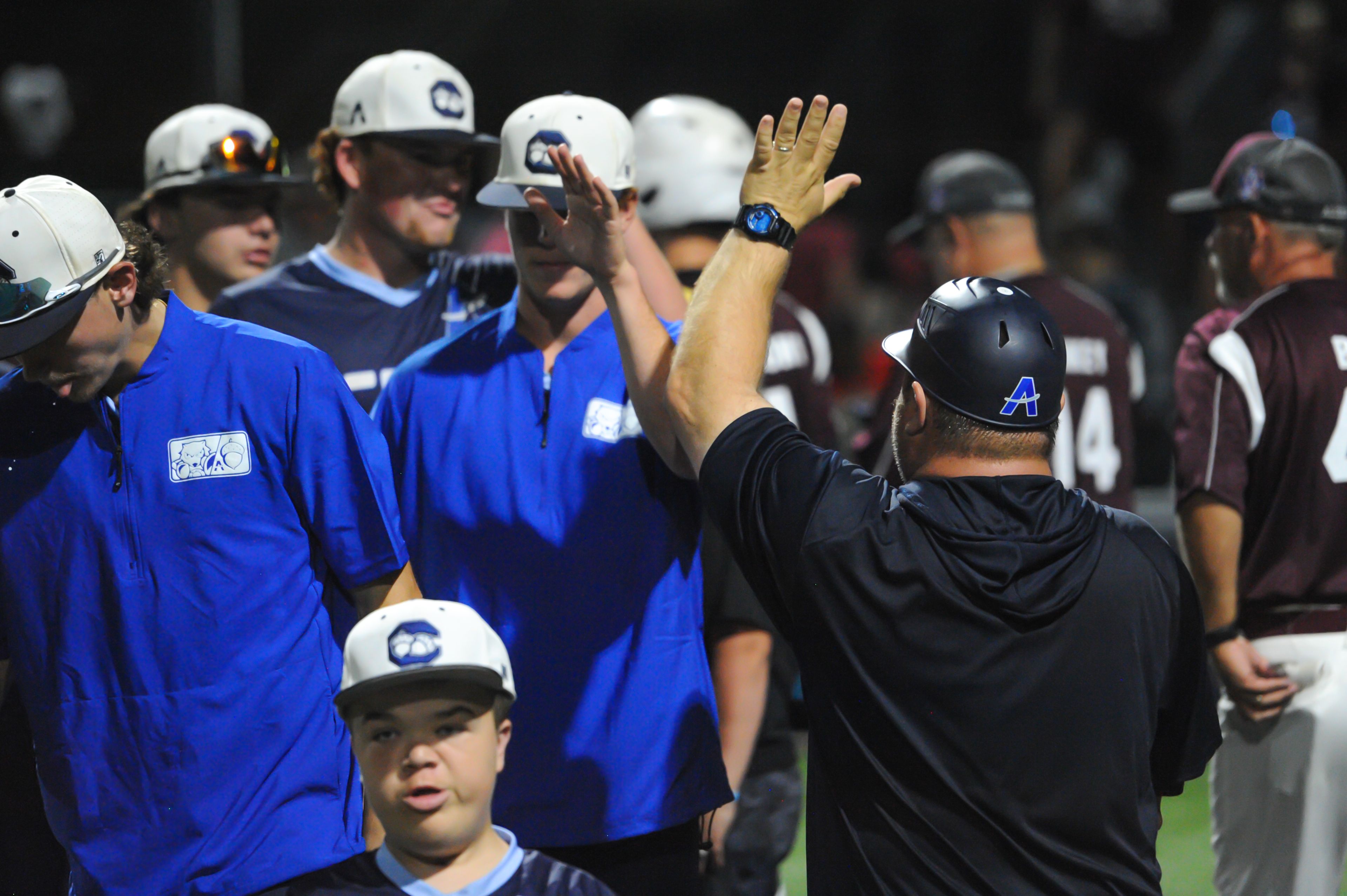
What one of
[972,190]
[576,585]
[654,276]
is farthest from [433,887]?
[972,190]

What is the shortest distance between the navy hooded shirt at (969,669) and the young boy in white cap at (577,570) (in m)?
0.58

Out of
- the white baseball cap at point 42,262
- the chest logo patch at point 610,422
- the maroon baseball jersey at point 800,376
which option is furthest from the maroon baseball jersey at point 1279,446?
the white baseball cap at point 42,262

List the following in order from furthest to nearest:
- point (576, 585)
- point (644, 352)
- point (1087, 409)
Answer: point (1087, 409) → point (576, 585) → point (644, 352)

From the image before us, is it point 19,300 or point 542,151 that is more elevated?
point 542,151

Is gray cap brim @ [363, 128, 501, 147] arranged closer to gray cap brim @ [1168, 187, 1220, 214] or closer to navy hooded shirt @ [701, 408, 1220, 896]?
navy hooded shirt @ [701, 408, 1220, 896]

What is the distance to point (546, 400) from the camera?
3.19m

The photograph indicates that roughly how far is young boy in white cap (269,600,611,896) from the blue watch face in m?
0.84

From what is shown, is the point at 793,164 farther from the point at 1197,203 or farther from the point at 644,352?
the point at 1197,203

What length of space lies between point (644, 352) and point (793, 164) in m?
0.43

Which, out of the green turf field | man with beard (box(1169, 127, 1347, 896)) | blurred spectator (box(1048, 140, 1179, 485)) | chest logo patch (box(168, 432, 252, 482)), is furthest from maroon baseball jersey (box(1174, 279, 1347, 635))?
blurred spectator (box(1048, 140, 1179, 485))

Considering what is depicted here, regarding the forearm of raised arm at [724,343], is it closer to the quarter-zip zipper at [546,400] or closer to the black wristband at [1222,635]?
the quarter-zip zipper at [546,400]

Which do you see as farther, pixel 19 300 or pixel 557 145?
pixel 557 145

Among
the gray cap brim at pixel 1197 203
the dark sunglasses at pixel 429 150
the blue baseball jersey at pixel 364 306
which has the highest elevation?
the dark sunglasses at pixel 429 150

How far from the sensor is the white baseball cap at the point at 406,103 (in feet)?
13.8
